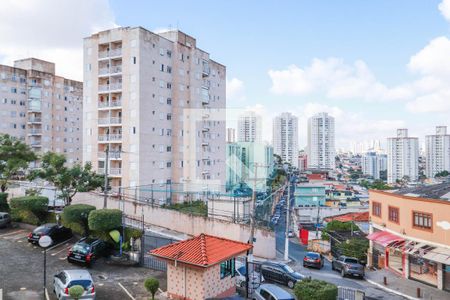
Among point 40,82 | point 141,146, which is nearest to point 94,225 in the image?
point 141,146

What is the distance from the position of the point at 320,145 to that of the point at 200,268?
183 m

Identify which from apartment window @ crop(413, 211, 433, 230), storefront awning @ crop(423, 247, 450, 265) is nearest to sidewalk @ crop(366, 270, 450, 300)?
storefront awning @ crop(423, 247, 450, 265)

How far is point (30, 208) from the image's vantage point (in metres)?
28.9

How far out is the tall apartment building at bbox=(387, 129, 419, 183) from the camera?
191 meters

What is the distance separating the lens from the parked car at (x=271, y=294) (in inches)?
624

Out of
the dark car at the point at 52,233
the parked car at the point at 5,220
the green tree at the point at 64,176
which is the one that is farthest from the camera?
the green tree at the point at 64,176

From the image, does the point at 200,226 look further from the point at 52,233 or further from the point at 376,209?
the point at 376,209

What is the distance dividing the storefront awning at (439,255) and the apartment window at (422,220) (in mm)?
1509

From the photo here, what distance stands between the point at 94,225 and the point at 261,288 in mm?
11762

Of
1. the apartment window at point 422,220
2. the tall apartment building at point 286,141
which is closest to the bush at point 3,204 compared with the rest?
the apartment window at point 422,220

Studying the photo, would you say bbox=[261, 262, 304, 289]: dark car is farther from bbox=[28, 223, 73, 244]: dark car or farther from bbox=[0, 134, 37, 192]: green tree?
bbox=[0, 134, 37, 192]: green tree

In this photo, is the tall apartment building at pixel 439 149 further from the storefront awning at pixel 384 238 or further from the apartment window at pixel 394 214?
the apartment window at pixel 394 214

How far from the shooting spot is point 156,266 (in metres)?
21.5

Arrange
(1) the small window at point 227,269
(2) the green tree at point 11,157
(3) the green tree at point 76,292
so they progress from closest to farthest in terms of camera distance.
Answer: (3) the green tree at point 76,292 → (1) the small window at point 227,269 → (2) the green tree at point 11,157
